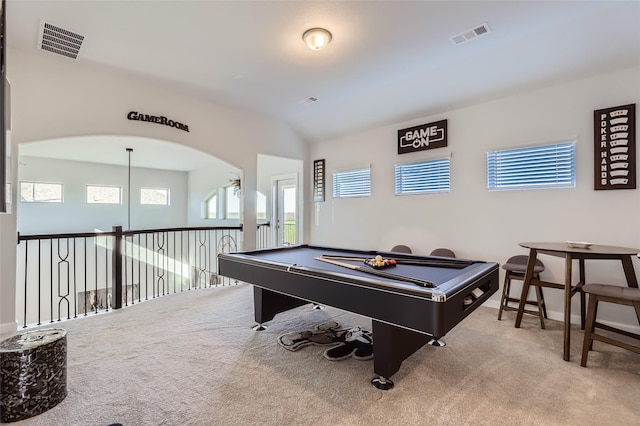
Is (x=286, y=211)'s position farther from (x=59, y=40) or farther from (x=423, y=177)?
(x=59, y=40)

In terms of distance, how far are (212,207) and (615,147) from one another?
907 cm

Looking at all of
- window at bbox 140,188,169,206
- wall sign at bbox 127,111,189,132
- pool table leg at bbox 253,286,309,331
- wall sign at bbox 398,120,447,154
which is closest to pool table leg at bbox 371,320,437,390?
pool table leg at bbox 253,286,309,331

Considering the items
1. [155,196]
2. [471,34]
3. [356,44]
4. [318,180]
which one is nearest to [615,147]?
[471,34]

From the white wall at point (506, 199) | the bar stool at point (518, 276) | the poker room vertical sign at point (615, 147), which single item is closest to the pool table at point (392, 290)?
the bar stool at point (518, 276)

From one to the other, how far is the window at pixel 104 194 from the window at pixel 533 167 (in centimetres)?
963

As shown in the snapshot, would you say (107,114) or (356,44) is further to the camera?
(107,114)

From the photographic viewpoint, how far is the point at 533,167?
357 cm

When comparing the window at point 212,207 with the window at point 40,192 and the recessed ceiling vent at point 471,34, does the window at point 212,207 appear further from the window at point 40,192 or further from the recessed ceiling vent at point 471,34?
the recessed ceiling vent at point 471,34

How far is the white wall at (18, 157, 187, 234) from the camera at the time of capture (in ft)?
24.2

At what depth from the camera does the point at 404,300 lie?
169 cm

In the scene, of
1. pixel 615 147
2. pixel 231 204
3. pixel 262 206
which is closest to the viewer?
pixel 615 147

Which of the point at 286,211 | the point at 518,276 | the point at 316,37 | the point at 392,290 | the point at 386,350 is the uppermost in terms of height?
the point at 316,37

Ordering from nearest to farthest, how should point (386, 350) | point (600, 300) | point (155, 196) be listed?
point (386, 350) → point (600, 300) → point (155, 196)

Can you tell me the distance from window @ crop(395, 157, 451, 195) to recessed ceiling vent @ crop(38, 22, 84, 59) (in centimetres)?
435
